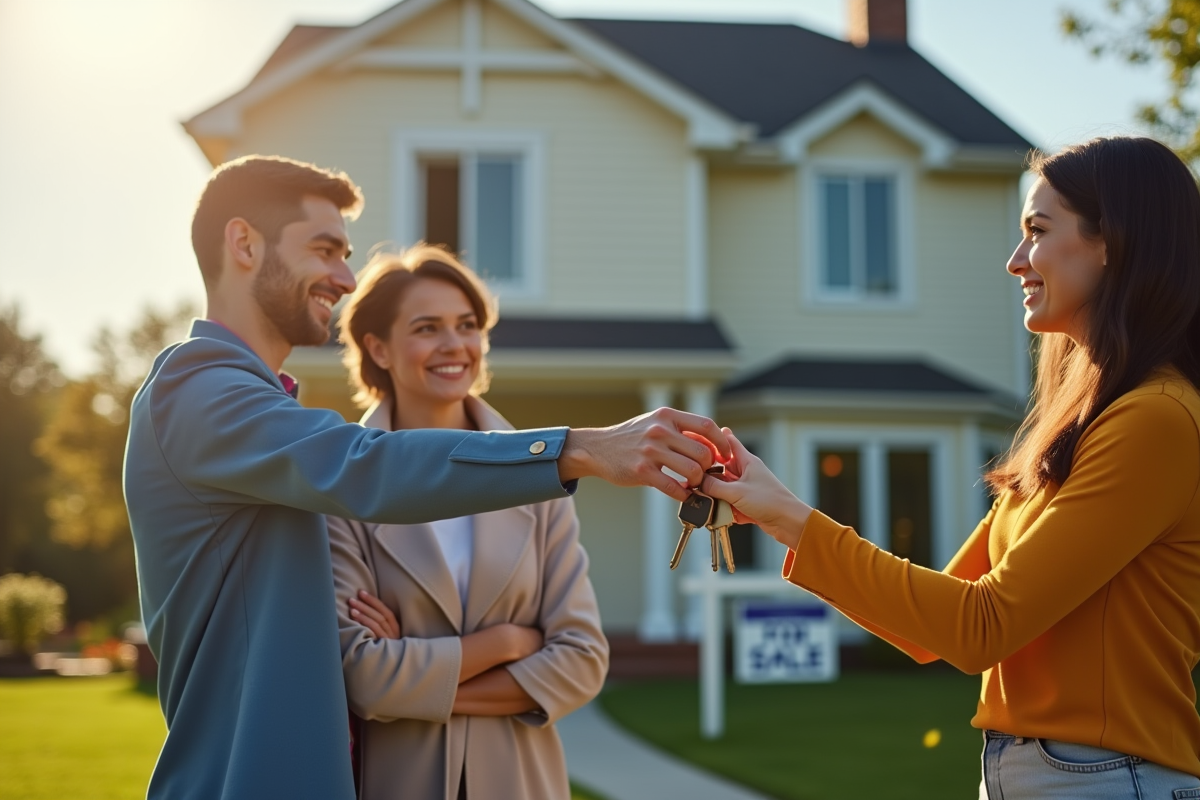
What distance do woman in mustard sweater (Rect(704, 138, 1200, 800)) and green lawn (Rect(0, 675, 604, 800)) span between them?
5.33 meters

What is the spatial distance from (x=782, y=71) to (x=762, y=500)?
17.3 meters

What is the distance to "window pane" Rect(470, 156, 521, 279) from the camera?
15297 millimetres

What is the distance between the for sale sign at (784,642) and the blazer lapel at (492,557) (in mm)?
6238

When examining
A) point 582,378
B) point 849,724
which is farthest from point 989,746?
point 582,378

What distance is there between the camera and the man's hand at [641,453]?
93.4 inches

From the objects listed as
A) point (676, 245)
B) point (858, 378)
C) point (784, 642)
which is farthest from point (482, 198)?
point (784, 642)

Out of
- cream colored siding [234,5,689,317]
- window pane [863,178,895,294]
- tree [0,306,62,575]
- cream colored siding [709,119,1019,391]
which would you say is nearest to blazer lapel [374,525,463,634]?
cream colored siding [234,5,689,317]

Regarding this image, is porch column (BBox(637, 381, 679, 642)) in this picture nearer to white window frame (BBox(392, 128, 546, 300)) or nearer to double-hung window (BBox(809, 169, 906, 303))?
white window frame (BBox(392, 128, 546, 300))

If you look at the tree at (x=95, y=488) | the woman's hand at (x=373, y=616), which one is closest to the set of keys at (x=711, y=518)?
the woman's hand at (x=373, y=616)

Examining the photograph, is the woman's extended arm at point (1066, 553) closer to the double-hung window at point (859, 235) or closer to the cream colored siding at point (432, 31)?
the cream colored siding at point (432, 31)

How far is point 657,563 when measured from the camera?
48.2 feet

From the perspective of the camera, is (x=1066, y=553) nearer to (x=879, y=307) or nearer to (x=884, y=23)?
(x=879, y=307)

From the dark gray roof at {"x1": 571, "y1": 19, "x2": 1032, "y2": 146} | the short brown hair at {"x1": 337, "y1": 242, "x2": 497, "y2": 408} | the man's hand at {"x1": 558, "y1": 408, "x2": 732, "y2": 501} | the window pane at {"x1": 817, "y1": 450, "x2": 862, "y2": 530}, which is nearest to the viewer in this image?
the man's hand at {"x1": 558, "y1": 408, "x2": 732, "y2": 501}

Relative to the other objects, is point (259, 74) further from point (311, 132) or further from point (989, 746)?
point (989, 746)
